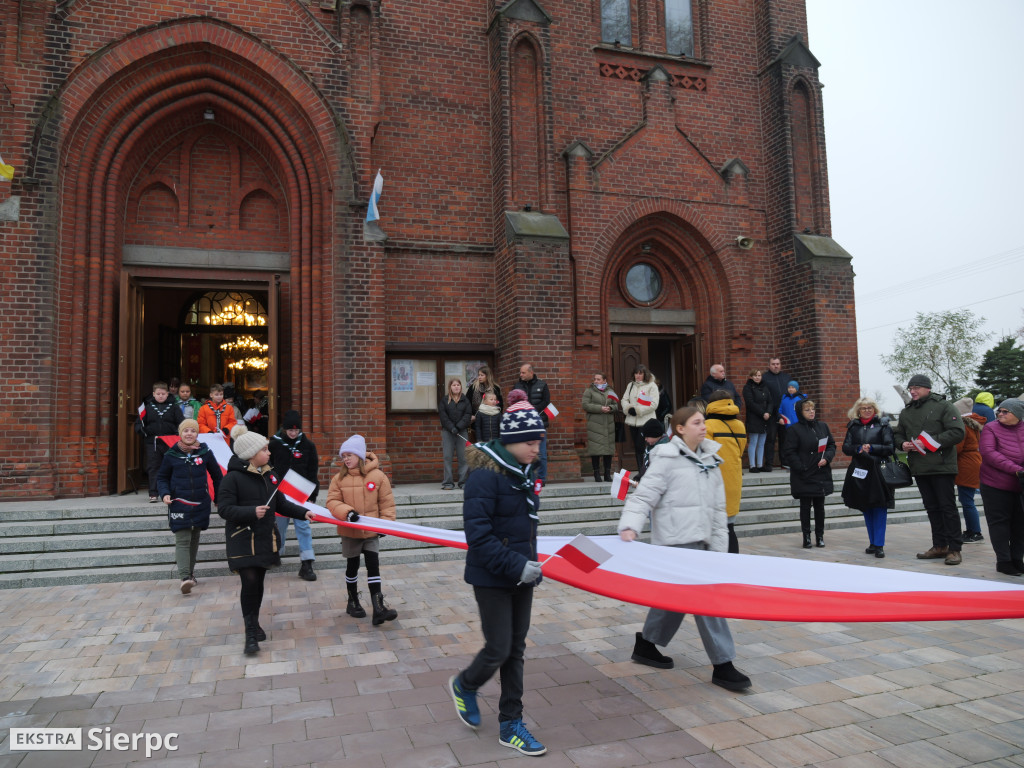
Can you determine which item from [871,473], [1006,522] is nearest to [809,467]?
[871,473]

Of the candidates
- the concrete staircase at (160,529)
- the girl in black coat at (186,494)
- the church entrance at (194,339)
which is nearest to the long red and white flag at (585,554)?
the girl in black coat at (186,494)

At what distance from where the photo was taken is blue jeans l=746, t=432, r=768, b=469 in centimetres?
1266

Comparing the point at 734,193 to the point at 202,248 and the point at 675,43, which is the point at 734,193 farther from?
the point at 202,248

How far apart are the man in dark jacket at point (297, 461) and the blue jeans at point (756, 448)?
796 cm

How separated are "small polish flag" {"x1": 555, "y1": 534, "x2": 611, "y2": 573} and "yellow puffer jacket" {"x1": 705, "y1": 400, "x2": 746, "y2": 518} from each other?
331 cm

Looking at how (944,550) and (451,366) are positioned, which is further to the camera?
(451,366)

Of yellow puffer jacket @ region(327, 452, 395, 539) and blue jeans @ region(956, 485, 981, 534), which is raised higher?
yellow puffer jacket @ region(327, 452, 395, 539)

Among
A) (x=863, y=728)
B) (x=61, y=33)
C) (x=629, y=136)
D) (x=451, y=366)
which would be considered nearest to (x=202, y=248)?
(x=61, y=33)

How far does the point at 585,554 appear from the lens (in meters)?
4.06

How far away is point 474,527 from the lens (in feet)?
11.3

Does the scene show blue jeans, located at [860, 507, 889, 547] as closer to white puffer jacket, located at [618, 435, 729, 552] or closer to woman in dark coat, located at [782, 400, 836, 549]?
woman in dark coat, located at [782, 400, 836, 549]

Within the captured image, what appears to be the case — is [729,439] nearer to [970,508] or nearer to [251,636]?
[970,508]

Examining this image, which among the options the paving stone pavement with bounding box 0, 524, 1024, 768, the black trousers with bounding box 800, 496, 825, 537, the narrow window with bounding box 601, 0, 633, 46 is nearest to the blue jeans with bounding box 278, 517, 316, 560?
the paving stone pavement with bounding box 0, 524, 1024, 768

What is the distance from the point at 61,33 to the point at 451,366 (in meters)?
7.77
